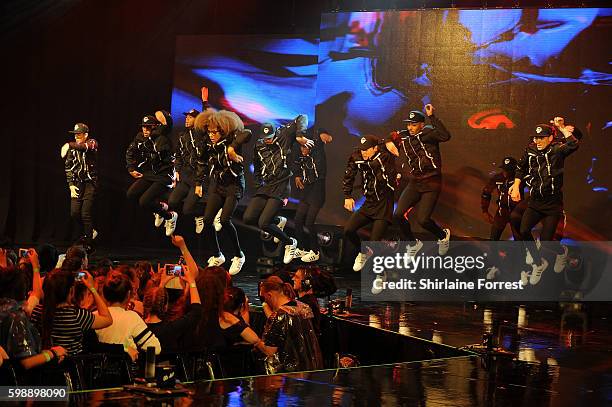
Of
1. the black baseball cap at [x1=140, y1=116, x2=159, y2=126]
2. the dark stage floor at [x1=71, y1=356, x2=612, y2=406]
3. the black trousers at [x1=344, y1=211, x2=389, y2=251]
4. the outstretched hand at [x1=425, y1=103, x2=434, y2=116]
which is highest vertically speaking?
the outstretched hand at [x1=425, y1=103, x2=434, y2=116]

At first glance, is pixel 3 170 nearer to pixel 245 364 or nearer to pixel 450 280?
pixel 450 280

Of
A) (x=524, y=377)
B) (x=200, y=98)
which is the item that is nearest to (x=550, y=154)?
(x=200, y=98)

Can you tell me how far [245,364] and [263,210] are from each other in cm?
753

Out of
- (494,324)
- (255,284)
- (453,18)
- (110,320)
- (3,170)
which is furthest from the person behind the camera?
(3,170)

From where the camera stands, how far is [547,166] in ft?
37.0

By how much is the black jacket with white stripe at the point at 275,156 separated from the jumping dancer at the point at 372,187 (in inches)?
50.8

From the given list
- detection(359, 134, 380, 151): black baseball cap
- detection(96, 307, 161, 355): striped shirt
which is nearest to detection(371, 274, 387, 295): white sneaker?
detection(359, 134, 380, 151): black baseball cap

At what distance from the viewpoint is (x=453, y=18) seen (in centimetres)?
1220

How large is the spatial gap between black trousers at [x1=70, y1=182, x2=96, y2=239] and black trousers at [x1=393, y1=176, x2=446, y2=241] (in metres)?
4.48

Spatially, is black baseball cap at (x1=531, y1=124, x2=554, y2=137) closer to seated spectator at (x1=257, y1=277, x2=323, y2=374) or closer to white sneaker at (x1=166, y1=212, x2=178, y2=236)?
white sneaker at (x1=166, y1=212, x2=178, y2=236)

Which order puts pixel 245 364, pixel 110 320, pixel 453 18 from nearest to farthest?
pixel 110 320, pixel 245 364, pixel 453 18

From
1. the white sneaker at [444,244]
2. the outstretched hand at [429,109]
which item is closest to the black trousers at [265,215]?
the white sneaker at [444,244]

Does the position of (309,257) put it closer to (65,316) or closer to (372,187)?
(372,187)

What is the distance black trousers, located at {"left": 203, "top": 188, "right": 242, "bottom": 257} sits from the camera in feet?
40.7
